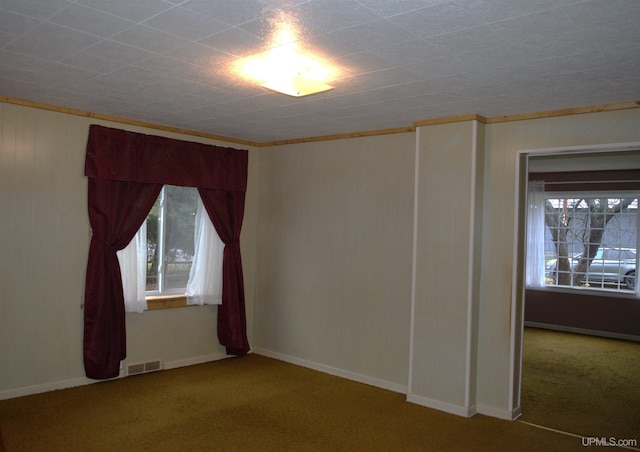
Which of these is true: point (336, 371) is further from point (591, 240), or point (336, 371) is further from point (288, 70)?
point (591, 240)

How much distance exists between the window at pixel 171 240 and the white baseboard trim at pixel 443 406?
2691 mm

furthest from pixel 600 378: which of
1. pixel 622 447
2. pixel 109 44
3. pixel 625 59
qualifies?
pixel 109 44

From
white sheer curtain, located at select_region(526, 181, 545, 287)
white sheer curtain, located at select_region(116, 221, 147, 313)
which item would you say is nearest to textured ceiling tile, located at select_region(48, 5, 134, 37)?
white sheer curtain, located at select_region(116, 221, 147, 313)

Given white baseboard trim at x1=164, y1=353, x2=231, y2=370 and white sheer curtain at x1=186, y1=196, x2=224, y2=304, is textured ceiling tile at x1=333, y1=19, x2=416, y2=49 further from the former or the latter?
white baseboard trim at x1=164, y1=353, x2=231, y2=370

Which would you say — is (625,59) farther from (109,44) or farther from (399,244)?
(109,44)

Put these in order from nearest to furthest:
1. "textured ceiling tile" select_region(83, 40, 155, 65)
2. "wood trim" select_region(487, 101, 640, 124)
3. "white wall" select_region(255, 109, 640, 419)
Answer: "textured ceiling tile" select_region(83, 40, 155, 65) < "wood trim" select_region(487, 101, 640, 124) < "white wall" select_region(255, 109, 640, 419)

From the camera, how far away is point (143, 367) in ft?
16.9

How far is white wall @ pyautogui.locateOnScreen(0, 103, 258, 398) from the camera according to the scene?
14.1ft

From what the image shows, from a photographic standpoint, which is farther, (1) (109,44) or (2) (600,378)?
(2) (600,378)

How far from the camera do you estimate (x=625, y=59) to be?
2.89 metres

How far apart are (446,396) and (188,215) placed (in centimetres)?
321

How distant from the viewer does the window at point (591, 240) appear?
8.00 metres

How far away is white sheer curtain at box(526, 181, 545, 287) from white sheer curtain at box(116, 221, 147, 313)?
6236 mm

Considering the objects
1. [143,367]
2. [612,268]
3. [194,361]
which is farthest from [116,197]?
[612,268]
